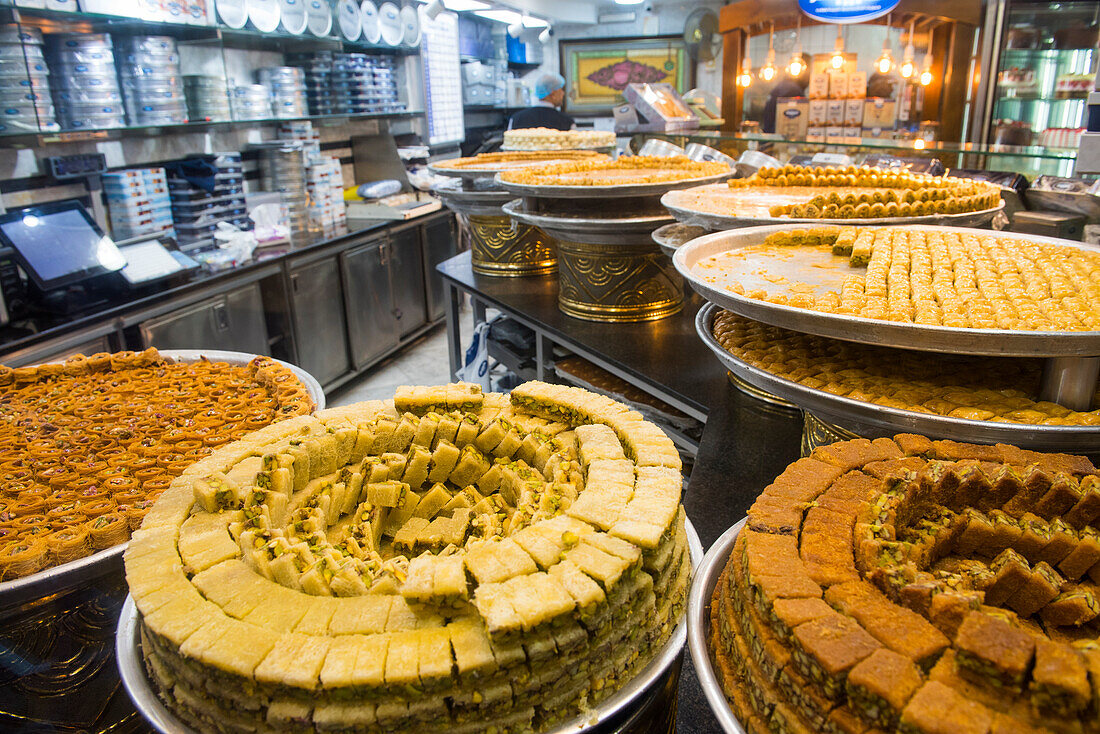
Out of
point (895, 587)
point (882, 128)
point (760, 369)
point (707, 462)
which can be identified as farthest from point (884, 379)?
point (882, 128)

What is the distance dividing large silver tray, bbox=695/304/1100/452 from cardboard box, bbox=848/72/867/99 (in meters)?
7.11

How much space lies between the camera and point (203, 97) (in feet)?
13.5

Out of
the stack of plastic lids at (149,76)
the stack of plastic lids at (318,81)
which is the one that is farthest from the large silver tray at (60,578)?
the stack of plastic lids at (318,81)

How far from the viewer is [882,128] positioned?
7.29 meters

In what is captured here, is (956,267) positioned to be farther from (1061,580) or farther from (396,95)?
(396,95)

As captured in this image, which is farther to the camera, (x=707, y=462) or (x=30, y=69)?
(x=30, y=69)

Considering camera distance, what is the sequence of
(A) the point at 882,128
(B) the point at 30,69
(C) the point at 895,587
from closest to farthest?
(C) the point at 895,587
(B) the point at 30,69
(A) the point at 882,128

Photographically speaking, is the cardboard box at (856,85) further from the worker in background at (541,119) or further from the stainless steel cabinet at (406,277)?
the stainless steel cabinet at (406,277)

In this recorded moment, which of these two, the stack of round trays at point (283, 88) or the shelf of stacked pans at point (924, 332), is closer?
the shelf of stacked pans at point (924, 332)

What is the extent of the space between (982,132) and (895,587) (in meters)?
6.85

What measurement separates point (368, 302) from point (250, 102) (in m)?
1.54

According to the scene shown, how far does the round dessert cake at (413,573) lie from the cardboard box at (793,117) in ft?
23.9

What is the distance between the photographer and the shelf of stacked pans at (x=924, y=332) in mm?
1161

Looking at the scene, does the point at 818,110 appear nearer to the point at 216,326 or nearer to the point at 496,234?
the point at 496,234
